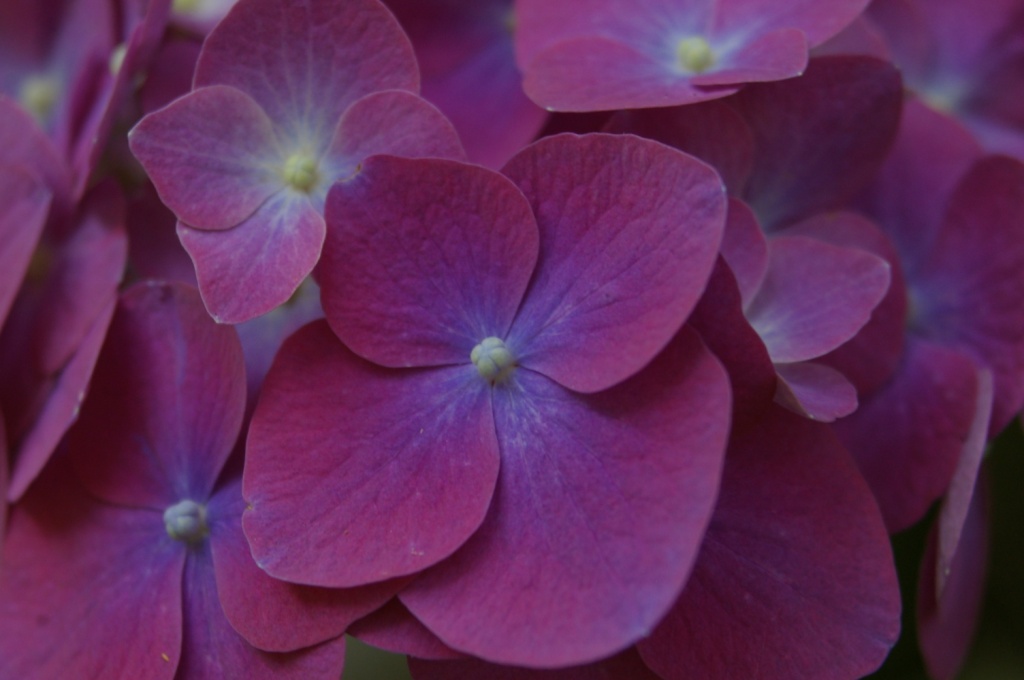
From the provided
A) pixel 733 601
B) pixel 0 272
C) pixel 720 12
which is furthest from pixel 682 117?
pixel 0 272

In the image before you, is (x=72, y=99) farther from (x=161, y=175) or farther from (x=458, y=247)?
(x=458, y=247)

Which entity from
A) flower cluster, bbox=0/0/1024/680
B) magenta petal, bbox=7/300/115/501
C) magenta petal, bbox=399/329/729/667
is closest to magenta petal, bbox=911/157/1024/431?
flower cluster, bbox=0/0/1024/680

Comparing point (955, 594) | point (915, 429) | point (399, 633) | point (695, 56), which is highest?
point (695, 56)

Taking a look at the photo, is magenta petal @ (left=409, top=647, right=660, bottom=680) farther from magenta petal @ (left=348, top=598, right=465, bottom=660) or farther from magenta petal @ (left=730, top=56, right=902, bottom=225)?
magenta petal @ (left=730, top=56, right=902, bottom=225)

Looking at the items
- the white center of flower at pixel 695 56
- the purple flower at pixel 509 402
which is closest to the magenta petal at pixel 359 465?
the purple flower at pixel 509 402

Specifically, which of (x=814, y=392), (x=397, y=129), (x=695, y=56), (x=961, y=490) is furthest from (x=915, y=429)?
(x=397, y=129)

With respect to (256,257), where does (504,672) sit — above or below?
below

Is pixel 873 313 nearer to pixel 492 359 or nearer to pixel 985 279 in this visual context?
pixel 985 279
